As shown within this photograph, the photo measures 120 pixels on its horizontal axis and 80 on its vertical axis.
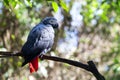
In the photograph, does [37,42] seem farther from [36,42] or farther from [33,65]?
[33,65]

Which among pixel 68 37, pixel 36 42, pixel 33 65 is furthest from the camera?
pixel 68 37

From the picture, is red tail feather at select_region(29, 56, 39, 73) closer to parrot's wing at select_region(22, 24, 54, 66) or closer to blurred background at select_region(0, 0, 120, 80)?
parrot's wing at select_region(22, 24, 54, 66)

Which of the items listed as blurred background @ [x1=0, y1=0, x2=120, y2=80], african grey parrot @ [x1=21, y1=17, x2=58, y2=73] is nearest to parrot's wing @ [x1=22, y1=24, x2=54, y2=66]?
african grey parrot @ [x1=21, y1=17, x2=58, y2=73]

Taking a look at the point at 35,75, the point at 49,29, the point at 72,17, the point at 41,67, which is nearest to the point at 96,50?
the point at 72,17

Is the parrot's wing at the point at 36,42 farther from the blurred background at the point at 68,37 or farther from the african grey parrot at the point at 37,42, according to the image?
the blurred background at the point at 68,37

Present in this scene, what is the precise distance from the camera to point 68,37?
686 cm

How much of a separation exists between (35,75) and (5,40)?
0.59 meters

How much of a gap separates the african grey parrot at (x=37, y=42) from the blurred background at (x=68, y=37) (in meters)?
1.30

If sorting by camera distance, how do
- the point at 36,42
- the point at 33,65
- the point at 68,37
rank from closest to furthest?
the point at 33,65 < the point at 36,42 < the point at 68,37

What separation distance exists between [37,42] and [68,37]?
163 inches

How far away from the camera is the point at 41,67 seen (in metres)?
4.58

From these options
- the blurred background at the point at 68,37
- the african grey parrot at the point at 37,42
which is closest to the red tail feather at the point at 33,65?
the african grey parrot at the point at 37,42

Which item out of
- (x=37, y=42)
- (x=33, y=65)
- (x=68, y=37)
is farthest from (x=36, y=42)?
(x=68, y=37)

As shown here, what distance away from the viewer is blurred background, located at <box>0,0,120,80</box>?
520 centimetres
